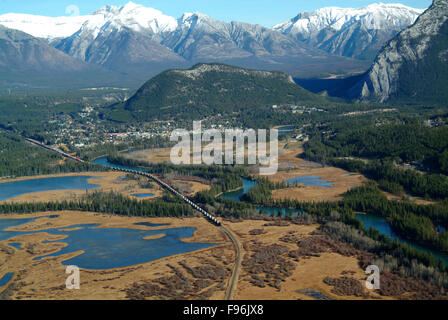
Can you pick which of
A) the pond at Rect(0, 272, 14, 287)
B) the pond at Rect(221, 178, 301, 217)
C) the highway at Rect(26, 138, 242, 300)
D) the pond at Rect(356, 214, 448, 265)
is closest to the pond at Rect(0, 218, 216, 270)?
the highway at Rect(26, 138, 242, 300)

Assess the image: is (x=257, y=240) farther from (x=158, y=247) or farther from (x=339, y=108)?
(x=339, y=108)

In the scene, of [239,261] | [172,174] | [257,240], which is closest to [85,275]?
[239,261]

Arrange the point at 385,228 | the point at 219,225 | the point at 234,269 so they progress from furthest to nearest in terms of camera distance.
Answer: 1. the point at 219,225
2. the point at 385,228
3. the point at 234,269

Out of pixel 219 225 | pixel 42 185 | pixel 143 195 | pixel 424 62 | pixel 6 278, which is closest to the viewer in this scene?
pixel 6 278

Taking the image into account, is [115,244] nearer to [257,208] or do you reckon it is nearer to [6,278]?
[6,278]

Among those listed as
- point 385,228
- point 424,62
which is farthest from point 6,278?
point 424,62

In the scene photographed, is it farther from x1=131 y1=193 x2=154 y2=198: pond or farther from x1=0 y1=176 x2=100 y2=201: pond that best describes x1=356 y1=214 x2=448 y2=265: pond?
x1=0 y1=176 x2=100 y2=201: pond
